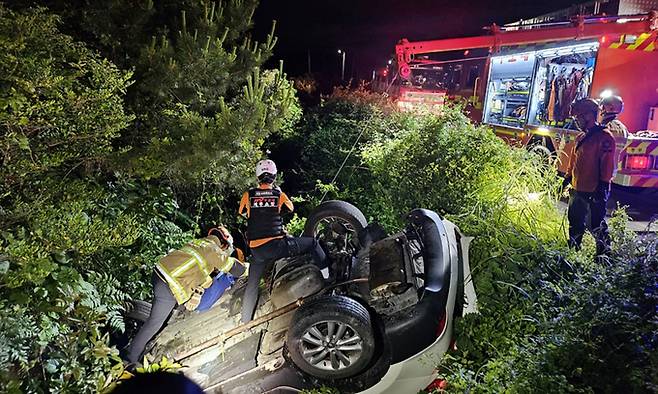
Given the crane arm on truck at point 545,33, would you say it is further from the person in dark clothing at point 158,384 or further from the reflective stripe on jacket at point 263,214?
the person in dark clothing at point 158,384

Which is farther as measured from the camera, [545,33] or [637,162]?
[545,33]

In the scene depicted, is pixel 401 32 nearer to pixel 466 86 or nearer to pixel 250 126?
pixel 466 86

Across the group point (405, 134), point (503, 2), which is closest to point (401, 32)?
point (503, 2)

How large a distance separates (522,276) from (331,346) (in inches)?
56.9

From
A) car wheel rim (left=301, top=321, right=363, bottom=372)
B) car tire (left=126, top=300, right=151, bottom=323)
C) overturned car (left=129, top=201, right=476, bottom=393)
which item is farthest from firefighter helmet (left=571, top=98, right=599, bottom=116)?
car tire (left=126, top=300, right=151, bottom=323)

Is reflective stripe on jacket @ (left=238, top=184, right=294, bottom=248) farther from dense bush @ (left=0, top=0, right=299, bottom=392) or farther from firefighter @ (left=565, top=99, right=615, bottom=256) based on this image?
firefighter @ (left=565, top=99, right=615, bottom=256)

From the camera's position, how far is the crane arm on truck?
6957 millimetres

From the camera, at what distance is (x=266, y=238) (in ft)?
13.8

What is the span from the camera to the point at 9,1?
12.3 ft

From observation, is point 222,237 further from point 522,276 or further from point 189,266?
point 522,276

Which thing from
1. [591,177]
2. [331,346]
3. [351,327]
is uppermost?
[591,177]

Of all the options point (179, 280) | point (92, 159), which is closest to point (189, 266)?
point (179, 280)

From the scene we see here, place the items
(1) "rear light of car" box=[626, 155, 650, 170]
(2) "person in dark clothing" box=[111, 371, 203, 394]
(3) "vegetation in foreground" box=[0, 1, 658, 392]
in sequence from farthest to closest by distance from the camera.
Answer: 1. (1) "rear light of car" box=[626, 155, 650, 170]
2. (2) "person in dark clothing" box=[111, 371, 203, 394]
3. (3) "vegetation in foreground" box=[0, 1, 658, 392]

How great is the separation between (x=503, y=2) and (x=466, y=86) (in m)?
20.1
